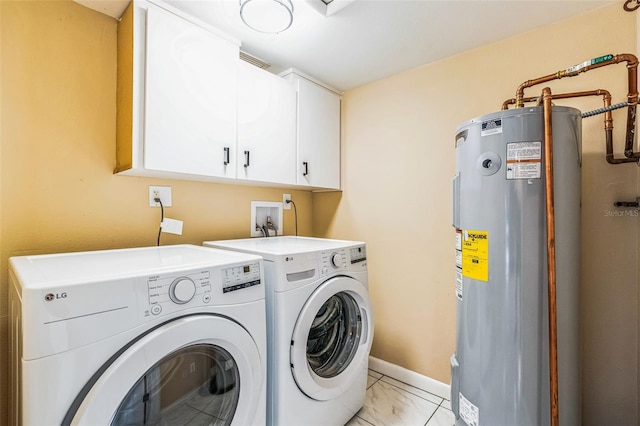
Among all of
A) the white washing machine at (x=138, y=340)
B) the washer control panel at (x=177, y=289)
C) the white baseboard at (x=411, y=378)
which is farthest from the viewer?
the white baseboard at (x=411, y=378)

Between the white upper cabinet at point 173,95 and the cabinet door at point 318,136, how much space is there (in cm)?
53

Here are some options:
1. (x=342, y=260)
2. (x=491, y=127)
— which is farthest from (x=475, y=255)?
(x=342, y=260)

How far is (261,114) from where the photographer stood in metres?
1.71

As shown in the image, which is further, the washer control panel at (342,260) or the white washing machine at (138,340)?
the washer control panel at (342,260)

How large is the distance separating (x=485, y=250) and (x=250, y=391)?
1008 millimetres

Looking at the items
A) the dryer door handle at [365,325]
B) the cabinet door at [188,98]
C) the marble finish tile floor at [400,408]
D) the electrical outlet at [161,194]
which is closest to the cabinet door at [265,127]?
the cabinet door at [188,98]

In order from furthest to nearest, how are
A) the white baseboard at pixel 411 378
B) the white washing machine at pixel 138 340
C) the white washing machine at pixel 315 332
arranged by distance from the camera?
the white baseboard at pixel 411 378
the white washing machine at pixel 315 332
the white washing machine at pixel 138 340

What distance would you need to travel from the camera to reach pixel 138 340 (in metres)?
0.78

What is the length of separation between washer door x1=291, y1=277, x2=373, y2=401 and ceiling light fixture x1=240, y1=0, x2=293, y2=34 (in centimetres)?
123

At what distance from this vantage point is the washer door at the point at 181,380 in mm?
707

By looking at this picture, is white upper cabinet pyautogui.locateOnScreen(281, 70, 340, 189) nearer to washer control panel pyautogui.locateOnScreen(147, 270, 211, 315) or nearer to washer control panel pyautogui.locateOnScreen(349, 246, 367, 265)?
washer control panel pyautogui.locateOnScreen(349, 246, 367, 265)

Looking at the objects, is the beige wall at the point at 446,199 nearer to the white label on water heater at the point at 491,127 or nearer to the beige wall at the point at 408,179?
the beige wall at the point at 408,179

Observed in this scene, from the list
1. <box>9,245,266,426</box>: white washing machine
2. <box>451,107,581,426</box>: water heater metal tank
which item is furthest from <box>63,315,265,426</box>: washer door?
<box>451,107,581,426</box>: water heater metal tank

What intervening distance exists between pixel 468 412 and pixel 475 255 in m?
0.65
